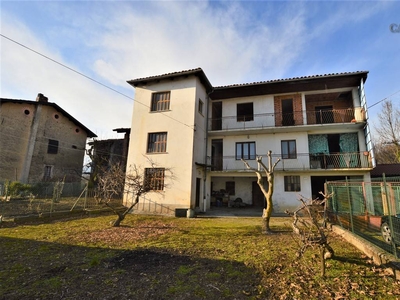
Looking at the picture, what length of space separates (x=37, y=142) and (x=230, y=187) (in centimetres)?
1871

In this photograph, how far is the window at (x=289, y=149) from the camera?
1610 centimetres

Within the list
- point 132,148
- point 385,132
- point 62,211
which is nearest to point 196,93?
point 132,148

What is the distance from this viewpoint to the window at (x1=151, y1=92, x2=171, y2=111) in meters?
15.9

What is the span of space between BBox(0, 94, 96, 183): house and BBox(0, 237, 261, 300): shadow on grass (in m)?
16.4

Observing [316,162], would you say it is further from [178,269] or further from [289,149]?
[178,269]

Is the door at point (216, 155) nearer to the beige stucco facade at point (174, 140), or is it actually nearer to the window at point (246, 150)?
the window at point (246, 150)

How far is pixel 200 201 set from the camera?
15484 millimetres

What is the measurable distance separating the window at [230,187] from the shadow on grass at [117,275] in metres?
13.4

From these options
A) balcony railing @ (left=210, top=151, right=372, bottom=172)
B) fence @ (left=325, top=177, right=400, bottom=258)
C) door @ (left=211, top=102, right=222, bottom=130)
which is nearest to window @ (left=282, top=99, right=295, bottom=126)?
balcony railing @ (left=210, top=151, right=372, bottom=172)

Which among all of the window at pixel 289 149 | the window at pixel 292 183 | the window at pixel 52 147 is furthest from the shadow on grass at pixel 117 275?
the window at pixel 52 147

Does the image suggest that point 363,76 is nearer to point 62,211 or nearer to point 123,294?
point 123,294

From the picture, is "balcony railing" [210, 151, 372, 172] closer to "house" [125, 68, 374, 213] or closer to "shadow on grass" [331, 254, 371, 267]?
"house" [125, 68, 374, 213]

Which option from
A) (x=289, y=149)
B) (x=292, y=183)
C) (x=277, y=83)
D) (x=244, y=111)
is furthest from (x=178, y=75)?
(x=292, y=183)

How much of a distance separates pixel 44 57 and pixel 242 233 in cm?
965
